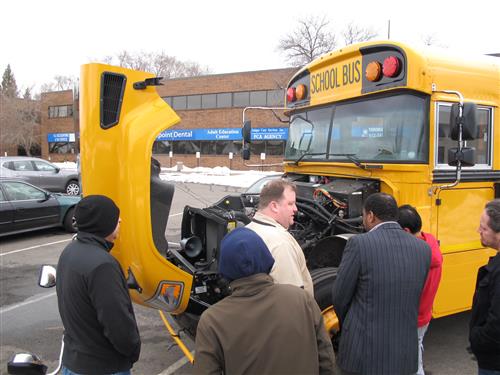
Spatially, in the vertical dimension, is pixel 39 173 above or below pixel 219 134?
below

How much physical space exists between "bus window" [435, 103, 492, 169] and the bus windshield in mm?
154

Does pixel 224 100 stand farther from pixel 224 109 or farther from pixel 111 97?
pixel 111 97

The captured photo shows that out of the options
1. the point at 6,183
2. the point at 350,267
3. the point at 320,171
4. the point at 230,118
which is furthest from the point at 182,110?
the point at 350,267

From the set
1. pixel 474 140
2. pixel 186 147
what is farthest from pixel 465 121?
pixel 186 147

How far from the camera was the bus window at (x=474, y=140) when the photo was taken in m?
4.01

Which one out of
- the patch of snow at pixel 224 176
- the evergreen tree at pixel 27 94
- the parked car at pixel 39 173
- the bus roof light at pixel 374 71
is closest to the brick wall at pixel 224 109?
the patch of snow at pixel 224 176

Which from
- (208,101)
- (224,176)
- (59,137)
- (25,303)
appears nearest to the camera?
(25,303)

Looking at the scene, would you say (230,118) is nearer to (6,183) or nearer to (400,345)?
(6,183)

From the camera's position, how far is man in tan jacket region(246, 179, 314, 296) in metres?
2.45

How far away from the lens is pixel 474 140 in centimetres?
438

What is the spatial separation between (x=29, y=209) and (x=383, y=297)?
9.21 metres

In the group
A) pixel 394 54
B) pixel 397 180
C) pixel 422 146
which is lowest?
pixel 397 180

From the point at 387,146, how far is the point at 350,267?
2.06 meters

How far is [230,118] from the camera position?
3438cm
